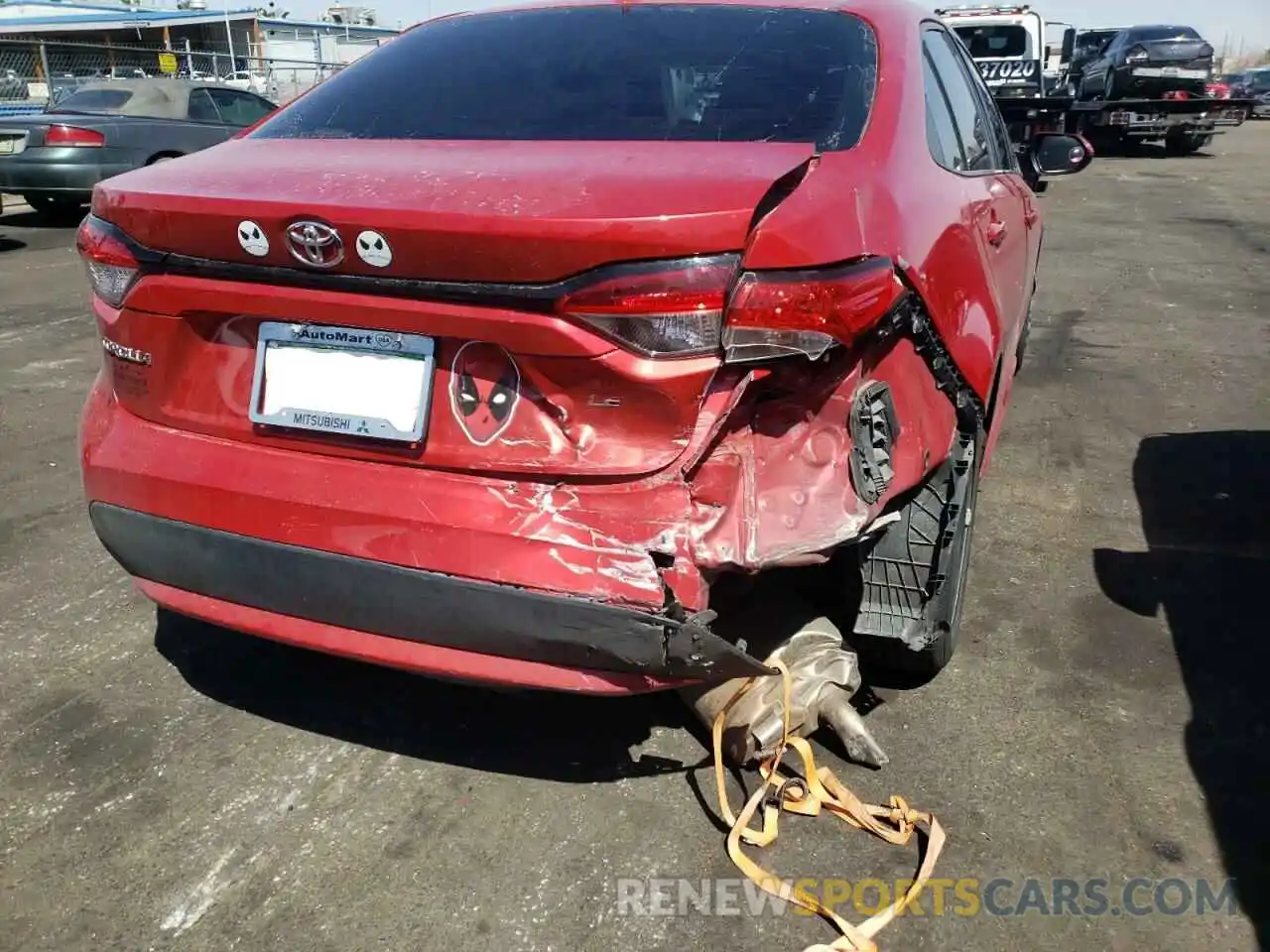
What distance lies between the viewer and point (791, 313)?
72.9 inches

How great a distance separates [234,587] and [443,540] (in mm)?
515

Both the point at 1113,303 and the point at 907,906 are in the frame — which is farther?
the point at 1113,303

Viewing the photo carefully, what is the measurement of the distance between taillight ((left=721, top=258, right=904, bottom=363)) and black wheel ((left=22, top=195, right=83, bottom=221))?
432 inches

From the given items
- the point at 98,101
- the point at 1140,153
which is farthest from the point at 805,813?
the point at 1140,153

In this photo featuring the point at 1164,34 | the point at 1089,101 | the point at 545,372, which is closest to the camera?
the point at 545,372

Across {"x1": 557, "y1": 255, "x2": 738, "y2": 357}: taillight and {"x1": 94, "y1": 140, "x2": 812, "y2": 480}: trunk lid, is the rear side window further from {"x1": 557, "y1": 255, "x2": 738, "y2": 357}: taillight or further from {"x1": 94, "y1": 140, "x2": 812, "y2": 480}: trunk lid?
{"x1": 557, "y1": 255, "x2": 738, "y2": 357}: taillight

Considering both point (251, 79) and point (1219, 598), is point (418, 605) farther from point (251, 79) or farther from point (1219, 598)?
point (251, 79)

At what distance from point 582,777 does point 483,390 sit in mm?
999

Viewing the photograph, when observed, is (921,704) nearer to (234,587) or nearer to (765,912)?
(765,912)

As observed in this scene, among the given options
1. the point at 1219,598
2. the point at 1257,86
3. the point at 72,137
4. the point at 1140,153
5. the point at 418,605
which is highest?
the point at 72,137

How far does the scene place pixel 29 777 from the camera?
8.03 ft

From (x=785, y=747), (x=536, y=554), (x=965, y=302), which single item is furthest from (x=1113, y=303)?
(x=536, y=554)

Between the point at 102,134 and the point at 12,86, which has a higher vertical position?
the point at 12,86

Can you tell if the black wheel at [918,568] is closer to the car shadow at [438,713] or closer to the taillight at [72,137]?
the car shadow at [438,713]
